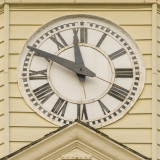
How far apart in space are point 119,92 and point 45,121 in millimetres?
1539

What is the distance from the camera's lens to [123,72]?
2569 centimetres

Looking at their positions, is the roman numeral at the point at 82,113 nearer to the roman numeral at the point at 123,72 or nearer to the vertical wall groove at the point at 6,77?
the roman numeral at the point at 123,72

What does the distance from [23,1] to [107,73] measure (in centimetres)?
225

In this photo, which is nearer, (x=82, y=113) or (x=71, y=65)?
(x=82, y=113)

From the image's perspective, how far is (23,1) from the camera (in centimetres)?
2623

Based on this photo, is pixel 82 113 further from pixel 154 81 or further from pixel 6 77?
pixel 6 77

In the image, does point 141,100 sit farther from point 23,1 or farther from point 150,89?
point 23,1

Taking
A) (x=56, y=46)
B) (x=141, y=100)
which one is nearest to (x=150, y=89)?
(x=141, y=100)

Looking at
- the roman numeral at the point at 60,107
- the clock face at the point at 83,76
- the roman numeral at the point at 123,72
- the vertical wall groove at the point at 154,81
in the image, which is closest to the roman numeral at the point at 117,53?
the clock face at the point at 83,76

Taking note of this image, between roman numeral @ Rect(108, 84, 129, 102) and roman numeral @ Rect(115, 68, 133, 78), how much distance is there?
9.9 inches

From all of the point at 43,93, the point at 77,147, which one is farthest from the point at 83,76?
the point at 77,147

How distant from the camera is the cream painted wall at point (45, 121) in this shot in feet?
82.9

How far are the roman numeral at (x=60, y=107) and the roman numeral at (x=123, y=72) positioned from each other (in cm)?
116

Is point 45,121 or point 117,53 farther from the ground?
point 117,53
